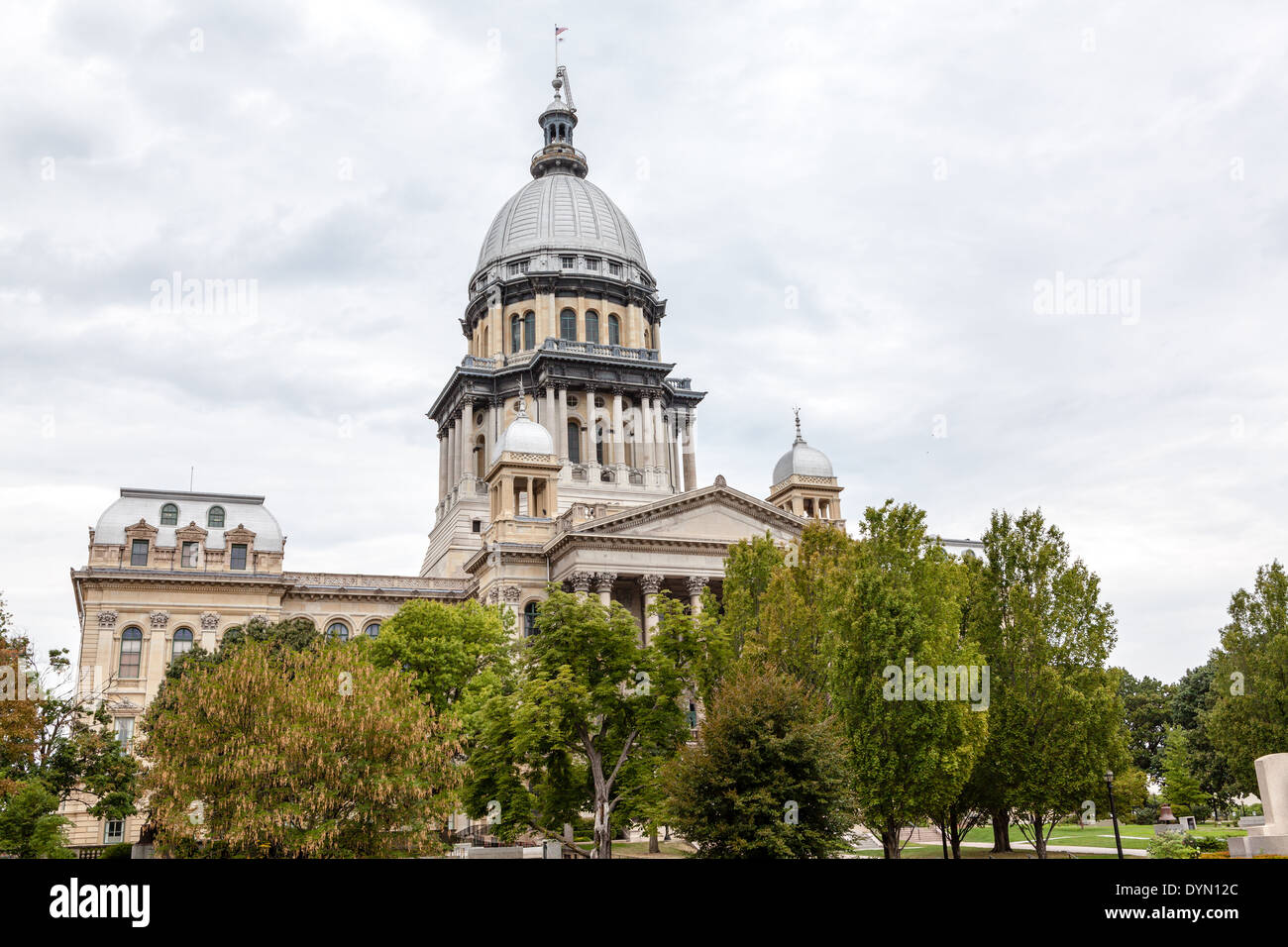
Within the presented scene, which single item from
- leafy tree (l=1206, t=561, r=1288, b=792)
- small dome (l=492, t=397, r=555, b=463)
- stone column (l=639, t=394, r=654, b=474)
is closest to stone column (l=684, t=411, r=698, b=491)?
stone column (l=639, t=394, r=654, b=474)

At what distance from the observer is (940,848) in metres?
49.0

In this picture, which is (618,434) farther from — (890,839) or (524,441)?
(890,839)

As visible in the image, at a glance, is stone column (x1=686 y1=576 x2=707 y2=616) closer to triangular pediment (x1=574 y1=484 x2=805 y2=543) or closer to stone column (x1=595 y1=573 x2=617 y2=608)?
triangular pediment (x1=574 y1=484 x2=805 y2=543)

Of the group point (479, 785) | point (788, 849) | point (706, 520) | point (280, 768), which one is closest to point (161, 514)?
point (706, 520)

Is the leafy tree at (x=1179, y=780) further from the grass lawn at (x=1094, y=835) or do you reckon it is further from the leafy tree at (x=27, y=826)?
the leafy tree at (x=27, y=826)

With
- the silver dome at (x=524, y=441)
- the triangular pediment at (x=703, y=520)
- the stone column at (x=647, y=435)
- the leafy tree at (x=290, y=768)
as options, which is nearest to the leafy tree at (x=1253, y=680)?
the triangular pediment at (x=703, y=520)

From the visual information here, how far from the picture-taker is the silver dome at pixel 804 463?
8675cm

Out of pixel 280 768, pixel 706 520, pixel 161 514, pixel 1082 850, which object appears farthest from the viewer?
pixel 161 514

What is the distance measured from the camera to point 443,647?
55.0 metres

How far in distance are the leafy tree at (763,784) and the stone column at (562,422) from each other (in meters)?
62.2

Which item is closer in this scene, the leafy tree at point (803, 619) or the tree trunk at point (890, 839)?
the tree trunk at point (890, 839)
